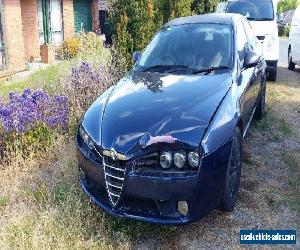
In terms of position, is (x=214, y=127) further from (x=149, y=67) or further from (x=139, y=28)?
(x=139, y=28)

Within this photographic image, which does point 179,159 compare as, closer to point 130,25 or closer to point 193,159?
point 193,159

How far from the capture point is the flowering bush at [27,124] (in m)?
4.61

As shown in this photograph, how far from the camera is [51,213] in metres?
3.48

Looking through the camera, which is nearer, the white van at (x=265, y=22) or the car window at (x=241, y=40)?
the car window at (x=241, y=40)

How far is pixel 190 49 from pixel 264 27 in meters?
4.90

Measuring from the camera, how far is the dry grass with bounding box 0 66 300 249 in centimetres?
323

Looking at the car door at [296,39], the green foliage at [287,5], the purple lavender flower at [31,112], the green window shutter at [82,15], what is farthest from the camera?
the green foliage at [287,5]

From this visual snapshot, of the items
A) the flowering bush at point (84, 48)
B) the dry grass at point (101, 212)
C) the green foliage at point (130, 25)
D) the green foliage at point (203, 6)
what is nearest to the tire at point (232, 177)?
the dry grass at point (101, 212)

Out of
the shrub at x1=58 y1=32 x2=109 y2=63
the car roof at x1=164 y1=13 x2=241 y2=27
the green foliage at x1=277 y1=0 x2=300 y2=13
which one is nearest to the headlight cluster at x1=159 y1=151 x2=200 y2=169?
the car roof at x1=164 y1=13 x2=241 y2=27

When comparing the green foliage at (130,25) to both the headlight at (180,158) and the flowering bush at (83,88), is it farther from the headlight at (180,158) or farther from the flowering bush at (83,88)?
the headlight at (180,158)

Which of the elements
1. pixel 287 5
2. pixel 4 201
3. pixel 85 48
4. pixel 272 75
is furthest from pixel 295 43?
pixel 287 5

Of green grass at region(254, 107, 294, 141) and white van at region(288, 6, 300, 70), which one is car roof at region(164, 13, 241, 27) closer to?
green grass at region(254, 107, 294, 141)

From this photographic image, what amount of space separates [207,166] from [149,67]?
1955mm

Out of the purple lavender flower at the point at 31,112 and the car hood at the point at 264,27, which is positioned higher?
the car hood at the point at 264,27
